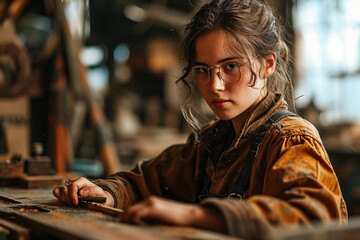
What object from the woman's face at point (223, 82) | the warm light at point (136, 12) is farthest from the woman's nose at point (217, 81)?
the warm light at point (136, 12)

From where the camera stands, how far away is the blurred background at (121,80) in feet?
13.5

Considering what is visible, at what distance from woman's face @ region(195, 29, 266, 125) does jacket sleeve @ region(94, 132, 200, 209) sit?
1.50 feet

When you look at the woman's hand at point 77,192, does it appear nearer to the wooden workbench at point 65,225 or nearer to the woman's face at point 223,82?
the wooden workbench at point 65,225

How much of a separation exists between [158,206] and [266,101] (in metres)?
0.77

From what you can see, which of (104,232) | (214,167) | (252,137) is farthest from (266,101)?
(104,232)

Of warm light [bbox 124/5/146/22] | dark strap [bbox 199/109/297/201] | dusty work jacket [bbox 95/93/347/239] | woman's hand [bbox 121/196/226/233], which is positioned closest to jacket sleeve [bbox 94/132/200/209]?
Result: dusty work jacket [bbox 95/93/347/239]

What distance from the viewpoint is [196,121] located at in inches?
96.1

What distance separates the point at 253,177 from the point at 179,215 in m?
0.47

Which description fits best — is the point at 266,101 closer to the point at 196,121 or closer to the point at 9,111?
the point at 196,121

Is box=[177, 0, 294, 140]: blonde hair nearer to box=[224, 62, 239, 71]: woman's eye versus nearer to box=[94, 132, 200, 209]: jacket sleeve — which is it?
box=[224, 62, 239, 71]: woman's eye

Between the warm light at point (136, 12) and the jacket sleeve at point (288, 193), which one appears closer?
the jacket sleeve at point (288, 193)

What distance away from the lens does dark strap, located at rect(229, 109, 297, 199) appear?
1.97 m

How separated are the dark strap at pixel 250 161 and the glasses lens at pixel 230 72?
0.64 ft

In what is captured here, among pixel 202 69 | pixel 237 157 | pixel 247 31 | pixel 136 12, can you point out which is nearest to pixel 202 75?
pixel 202 69
